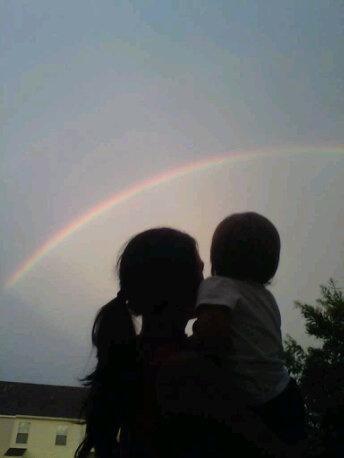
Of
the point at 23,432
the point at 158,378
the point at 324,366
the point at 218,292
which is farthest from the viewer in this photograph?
the point at 23,432

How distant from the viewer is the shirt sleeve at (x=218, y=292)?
4.02 feet

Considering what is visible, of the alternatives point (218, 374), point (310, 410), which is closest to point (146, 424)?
point (218, 374)

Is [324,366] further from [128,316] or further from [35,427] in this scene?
[35,427]

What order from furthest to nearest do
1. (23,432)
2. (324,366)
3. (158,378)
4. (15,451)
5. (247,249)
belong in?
(23,432)
(15,451)
(324,366)
(247,249)
(158,378)

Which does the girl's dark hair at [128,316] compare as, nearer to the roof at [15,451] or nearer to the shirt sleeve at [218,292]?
the shirt sleeve at [218,292]

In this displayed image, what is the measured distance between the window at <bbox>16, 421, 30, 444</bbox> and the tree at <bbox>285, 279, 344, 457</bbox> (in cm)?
2173

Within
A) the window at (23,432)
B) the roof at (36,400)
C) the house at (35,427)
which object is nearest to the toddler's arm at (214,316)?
the house at (35,427)

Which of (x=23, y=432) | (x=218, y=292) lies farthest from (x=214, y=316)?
(x=23, y=432)

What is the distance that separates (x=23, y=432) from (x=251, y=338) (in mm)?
29435

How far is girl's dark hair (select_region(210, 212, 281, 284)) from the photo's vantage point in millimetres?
1407

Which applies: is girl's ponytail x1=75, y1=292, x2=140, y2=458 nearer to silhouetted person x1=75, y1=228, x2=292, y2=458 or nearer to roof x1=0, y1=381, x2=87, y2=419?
silhouetted person x1=75, y1=228, x2=292, y2=458

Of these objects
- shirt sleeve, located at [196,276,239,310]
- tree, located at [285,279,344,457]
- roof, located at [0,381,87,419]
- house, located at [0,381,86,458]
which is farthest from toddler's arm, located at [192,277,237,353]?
roof, located at [0,381,87,419]

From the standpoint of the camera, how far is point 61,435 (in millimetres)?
26234

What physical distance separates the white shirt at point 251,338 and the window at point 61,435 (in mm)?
28383
